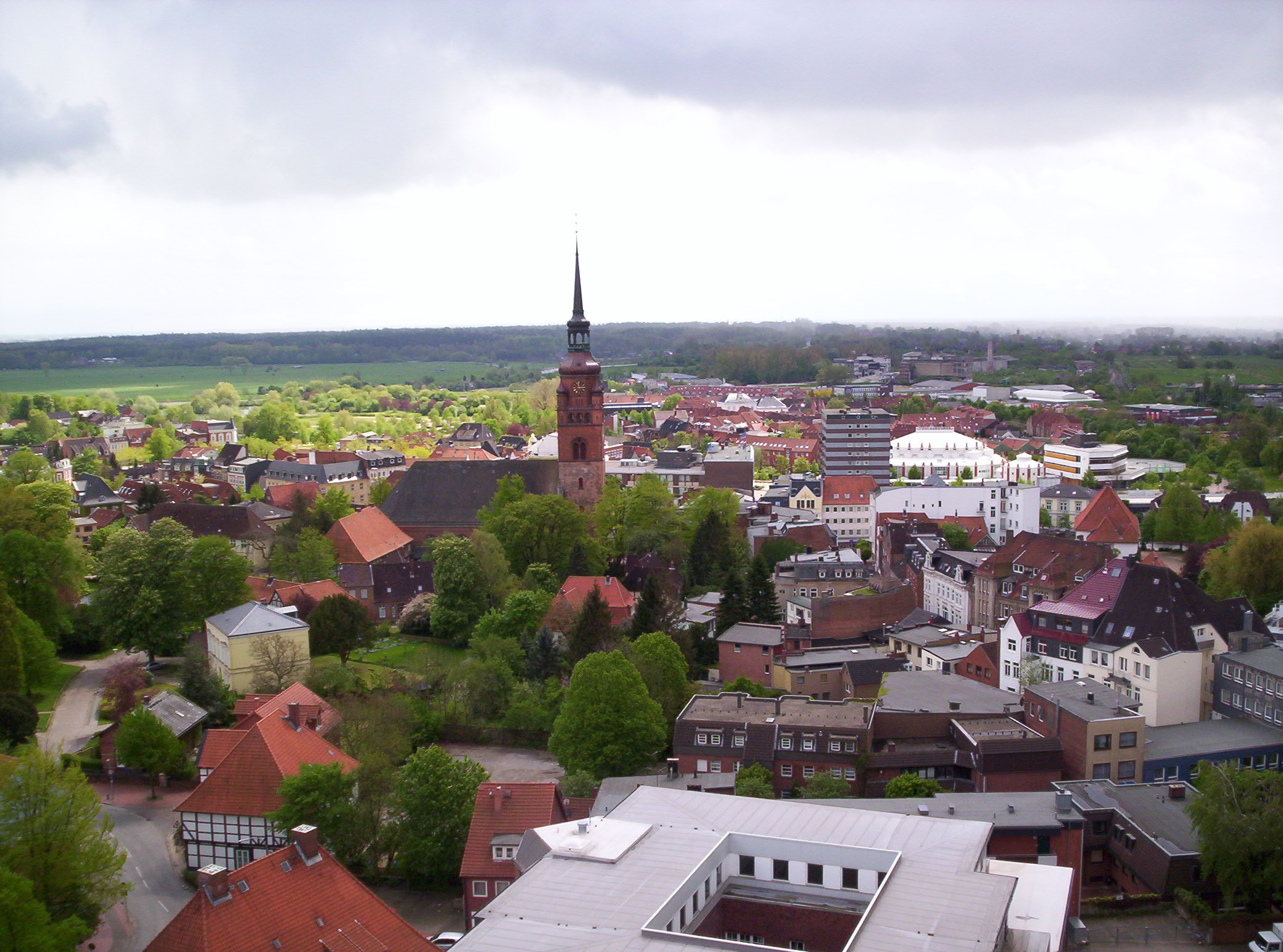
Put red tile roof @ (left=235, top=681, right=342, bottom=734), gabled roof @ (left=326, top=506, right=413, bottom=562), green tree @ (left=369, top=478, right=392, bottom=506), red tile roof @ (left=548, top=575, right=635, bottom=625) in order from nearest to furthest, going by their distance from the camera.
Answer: red tile roof @ (left=235, top=681, right=342, bottom=734) < red tile roof @ (left=548, top=575, right=635, bottom=625) < gabled roof @ (left=326, top=506, right=413, bottom=562) < green tree @ (left=369, top=478, right=392, bottom=506)

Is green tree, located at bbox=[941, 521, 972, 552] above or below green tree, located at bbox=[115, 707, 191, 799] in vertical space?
above

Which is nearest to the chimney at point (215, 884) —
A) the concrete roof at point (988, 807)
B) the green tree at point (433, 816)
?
the green tree at point (433, 816)

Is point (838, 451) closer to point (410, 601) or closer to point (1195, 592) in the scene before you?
point (410, 601)

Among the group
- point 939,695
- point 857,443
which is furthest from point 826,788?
point 857,443

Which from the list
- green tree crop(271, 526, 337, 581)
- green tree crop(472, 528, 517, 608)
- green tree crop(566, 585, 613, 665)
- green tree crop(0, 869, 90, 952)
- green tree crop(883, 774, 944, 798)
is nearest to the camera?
green tree crop(0, 869, 90, 952)

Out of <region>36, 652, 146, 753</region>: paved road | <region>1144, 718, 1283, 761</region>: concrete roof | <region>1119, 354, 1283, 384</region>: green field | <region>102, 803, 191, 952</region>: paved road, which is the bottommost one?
<region>102, 803, 191, 952</region>: paved road

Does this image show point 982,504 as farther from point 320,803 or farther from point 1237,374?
point 1237,374

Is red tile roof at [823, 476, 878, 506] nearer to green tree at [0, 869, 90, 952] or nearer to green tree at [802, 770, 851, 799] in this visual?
green tree at [802, 770, 851, 799]

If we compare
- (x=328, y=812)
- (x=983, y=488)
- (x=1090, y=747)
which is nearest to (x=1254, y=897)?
(x=1090, y=747)

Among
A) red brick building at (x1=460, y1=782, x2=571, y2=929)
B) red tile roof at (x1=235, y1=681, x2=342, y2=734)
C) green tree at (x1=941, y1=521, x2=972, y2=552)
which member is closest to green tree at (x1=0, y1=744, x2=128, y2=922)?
red brick building at (x1=460, y1=782, x2=571, y2=929)
